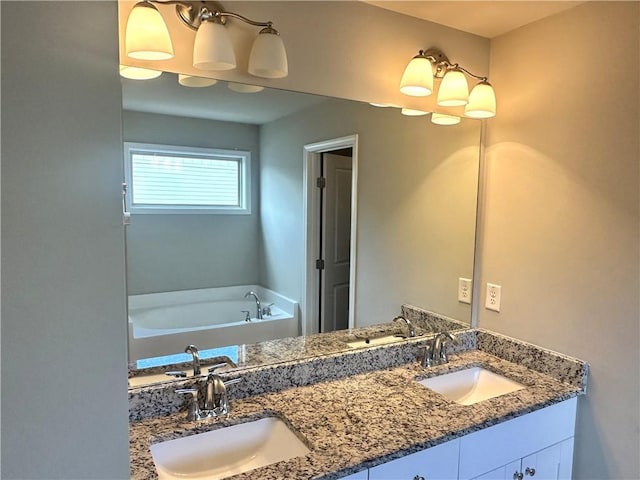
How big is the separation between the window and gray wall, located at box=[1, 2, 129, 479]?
69 cm

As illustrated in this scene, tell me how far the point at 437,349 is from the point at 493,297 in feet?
1.33

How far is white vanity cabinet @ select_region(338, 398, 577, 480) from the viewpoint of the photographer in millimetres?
1252

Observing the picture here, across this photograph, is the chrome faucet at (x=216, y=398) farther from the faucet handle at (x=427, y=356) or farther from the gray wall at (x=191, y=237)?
the faucet handle at (x=427, y=356)

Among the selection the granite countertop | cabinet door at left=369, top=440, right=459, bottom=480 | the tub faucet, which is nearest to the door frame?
the tub faucet

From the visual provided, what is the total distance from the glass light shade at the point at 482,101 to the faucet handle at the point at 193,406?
1.61 m

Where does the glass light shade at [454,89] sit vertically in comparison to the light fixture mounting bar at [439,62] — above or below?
below

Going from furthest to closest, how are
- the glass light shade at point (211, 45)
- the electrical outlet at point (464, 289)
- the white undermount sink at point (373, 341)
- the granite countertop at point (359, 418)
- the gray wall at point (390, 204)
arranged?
the electrical outlet at point (464, 289) < the white undermount sink at point (373, 341) < the gray wall at point (390, 204) < the glass light shade at point (211, 45) < the granite countertop at point (359, 418)

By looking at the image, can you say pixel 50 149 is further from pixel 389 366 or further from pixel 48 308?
pixel 389 366

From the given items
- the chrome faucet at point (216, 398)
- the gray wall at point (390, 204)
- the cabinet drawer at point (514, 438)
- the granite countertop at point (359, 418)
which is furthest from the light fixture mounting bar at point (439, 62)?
the chrome faucet at point (216, 398)

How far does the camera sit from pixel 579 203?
65.5 inches

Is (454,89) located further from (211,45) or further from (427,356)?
(427,356)

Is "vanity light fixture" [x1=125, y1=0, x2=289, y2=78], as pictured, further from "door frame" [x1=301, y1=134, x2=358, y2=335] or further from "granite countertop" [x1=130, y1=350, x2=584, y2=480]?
"granite countertop" [x1=130, y1=350, x2=584, y2=480]

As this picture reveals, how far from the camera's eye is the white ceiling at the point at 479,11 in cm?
165

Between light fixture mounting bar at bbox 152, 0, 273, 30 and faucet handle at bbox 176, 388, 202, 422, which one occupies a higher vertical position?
light fixture mounting bar at bbox 152, 0, 273, 30
